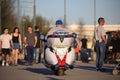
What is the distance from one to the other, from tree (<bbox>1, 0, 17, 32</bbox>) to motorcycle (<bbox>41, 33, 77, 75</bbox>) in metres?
41.0

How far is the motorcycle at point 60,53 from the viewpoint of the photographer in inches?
530

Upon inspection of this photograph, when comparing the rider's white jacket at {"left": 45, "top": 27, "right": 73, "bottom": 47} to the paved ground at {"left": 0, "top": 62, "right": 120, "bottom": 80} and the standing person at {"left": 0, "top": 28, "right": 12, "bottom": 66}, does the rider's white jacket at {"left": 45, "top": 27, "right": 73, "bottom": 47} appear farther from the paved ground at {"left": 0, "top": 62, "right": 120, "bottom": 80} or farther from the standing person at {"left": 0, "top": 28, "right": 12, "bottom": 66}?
the standing person at {"left": 0, "top": 28, "right": 12, "bottom": 66}

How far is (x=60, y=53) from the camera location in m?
13.5

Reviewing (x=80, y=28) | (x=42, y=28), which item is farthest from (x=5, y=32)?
(x=80, y=28)

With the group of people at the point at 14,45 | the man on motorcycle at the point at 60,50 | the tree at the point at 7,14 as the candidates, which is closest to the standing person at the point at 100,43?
the man on motorcycle at the point at 60,50

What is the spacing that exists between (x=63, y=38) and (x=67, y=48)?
12.7 inches

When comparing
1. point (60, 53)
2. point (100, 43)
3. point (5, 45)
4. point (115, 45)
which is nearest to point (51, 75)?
point (60, 53)

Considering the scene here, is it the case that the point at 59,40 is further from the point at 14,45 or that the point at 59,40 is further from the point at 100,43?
the point at 14,45

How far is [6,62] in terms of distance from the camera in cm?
1986

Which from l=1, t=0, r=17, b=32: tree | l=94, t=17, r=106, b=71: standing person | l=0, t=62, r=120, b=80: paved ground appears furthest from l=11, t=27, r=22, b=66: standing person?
l=1, t=0, r=17, b=32: tree

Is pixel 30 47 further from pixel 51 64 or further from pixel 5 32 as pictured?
pixel 51 64

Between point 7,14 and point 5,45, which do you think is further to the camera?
point 7,14

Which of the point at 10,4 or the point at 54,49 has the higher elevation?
the point at 10,4

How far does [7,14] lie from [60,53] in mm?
43167
